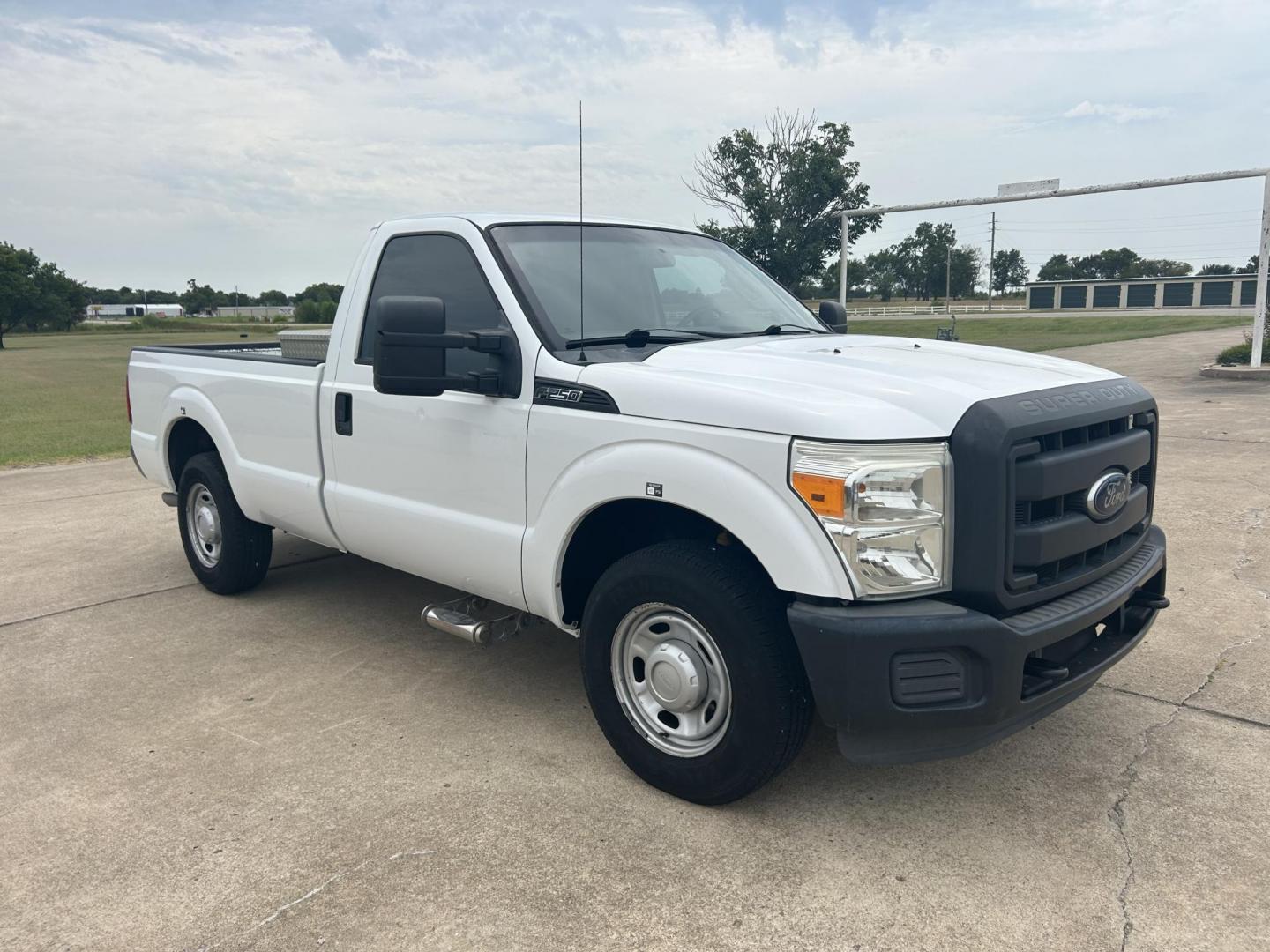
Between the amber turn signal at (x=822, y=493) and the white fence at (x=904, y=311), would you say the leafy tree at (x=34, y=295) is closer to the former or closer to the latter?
the white fence at (x=904, y=311)

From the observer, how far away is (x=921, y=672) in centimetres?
283

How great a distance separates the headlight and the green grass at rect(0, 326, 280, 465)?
261 inches

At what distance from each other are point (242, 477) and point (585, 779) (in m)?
2.79

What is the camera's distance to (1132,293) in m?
66.6

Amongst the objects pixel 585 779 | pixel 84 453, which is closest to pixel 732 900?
pixel 585 779

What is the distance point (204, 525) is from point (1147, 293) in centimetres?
7073

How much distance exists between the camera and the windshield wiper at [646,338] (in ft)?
12.4

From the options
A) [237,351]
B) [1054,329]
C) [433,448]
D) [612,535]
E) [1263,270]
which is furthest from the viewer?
[1054,329]

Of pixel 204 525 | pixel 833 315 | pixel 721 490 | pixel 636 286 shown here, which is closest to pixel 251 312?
pixel 204 525

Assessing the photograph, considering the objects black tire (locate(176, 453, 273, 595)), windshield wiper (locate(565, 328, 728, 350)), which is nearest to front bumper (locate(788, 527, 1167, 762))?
windshield wiper (locate(565, 328, 728, 350))

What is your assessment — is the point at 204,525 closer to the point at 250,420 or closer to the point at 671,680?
the point at 250,420

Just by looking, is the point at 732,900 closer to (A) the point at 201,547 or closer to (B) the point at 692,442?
(B) the point at 692,442

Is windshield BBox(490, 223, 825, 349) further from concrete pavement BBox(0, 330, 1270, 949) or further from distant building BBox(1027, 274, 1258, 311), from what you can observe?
distant building BBox(1027, 274, 1258, 311)

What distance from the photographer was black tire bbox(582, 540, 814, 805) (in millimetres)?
3021
